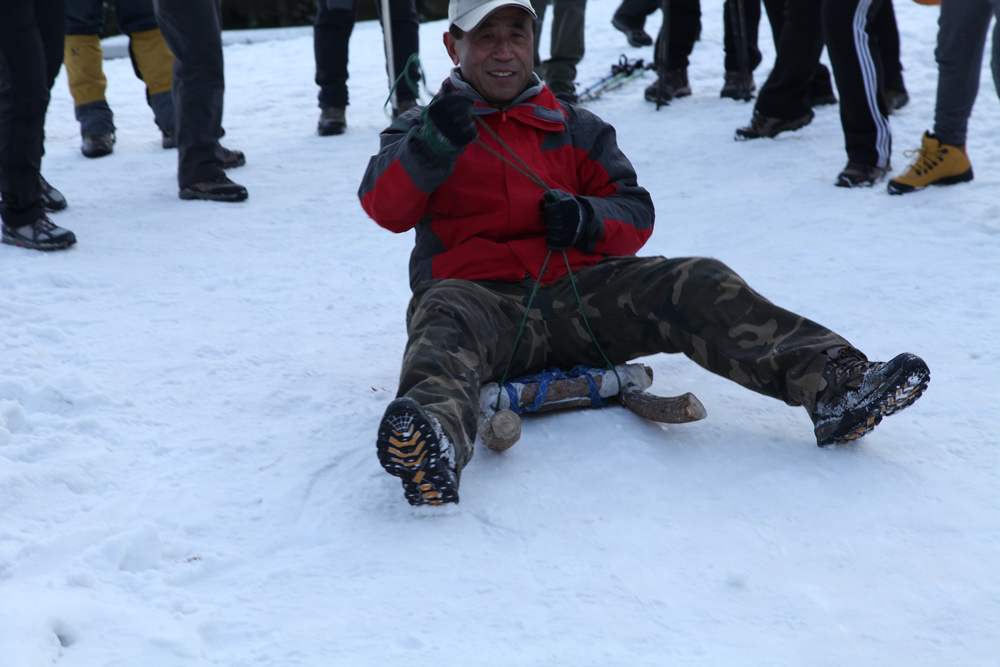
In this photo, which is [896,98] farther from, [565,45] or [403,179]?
[403,179]

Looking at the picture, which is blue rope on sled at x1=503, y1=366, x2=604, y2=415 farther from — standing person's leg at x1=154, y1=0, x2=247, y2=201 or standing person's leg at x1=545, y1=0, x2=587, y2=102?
standing person's leg at x1=545, y1=0, x2=587, y2=102

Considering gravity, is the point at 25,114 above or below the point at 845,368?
above

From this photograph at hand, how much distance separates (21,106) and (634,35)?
5.17 metres

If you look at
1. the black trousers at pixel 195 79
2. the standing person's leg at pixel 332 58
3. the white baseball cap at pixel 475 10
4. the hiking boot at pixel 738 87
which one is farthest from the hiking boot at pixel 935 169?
the standing person's leg at pixel 332 58

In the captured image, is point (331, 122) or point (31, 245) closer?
point (31, 245)

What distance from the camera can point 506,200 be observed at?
275 cm

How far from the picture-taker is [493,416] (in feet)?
8.02

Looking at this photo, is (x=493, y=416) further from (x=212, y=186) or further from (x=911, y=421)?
(x=212, y=186)

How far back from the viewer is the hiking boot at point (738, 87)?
631 centimetres

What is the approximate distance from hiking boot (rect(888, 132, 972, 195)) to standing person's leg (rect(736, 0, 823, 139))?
922 mm

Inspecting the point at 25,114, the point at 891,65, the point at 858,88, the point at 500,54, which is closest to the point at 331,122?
the point at 25,114

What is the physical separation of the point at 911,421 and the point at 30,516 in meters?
1.84

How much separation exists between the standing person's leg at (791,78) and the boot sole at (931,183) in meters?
0.99

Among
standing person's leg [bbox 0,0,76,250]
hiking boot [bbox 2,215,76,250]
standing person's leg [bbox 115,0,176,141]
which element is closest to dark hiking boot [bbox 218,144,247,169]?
standing person's leg [bbox 115,0,176,141]
